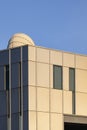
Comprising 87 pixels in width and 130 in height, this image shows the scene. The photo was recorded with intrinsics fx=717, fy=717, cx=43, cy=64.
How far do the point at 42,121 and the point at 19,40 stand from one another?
9.24 m

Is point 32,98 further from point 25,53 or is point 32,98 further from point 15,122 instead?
point 25,53

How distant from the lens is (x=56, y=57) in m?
68.6

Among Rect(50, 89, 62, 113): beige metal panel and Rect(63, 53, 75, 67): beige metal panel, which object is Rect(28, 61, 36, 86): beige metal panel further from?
Rect(63, 53, 75, 67): beige metal panel

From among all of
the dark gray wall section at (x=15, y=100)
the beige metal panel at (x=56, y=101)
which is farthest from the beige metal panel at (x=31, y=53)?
the beige metal panel at (x=56, y=101)

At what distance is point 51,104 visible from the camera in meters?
67.5

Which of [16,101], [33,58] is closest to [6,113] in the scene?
[16,101]

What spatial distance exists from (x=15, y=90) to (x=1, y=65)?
126 inches

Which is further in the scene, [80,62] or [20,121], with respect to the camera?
[80,62]

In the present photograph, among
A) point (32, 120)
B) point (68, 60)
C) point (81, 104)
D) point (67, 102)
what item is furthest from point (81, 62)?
point (32, 120)

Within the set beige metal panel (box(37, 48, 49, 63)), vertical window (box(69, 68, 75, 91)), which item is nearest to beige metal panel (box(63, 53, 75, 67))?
vertical window (box(69, 68, 75, 91))

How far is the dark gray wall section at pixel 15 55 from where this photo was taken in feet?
220

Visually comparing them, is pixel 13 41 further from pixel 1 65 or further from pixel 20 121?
pixel 20 121

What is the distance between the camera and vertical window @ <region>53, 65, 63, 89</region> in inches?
2689

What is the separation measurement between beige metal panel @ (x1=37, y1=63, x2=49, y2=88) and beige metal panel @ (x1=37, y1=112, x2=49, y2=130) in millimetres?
2758
